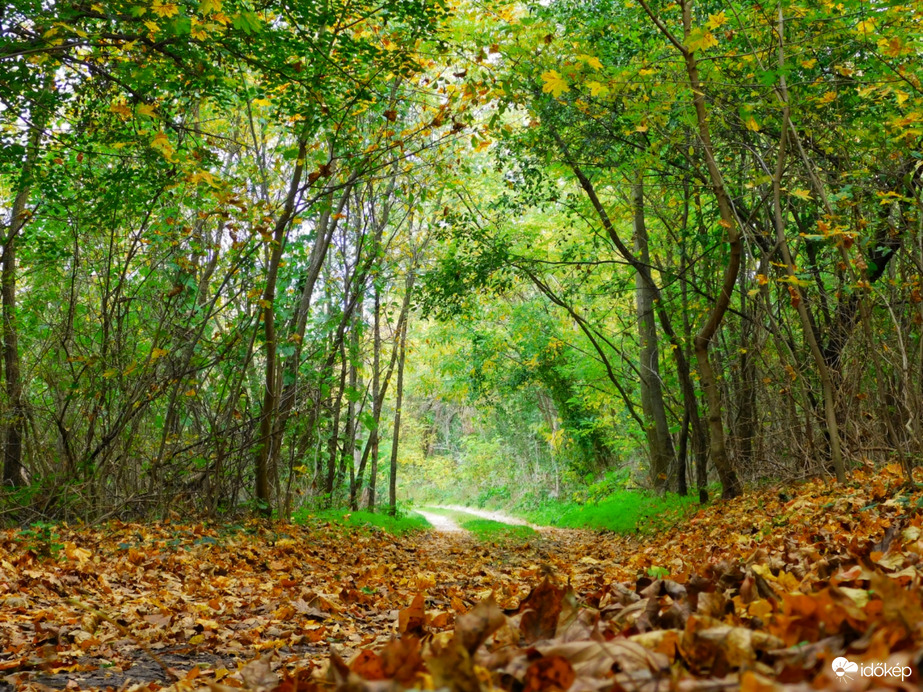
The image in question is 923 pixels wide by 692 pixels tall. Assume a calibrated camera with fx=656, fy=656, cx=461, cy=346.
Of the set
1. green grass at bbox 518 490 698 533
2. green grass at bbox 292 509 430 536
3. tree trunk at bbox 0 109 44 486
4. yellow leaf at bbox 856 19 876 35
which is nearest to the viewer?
yellow leaf at bbox 856 19 876 35

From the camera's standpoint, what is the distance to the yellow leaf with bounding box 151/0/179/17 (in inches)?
170

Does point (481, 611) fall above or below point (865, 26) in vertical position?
below

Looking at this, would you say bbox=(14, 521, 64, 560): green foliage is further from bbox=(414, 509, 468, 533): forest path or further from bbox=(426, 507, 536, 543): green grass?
bbox=(414, 509, 468, 533): forest path

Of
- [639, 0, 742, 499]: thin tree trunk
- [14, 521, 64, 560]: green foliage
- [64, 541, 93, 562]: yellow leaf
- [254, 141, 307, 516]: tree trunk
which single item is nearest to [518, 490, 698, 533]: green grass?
[639, 0, 742, 499]: thin tree trunk

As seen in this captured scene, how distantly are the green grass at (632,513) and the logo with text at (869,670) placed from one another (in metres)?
7.33

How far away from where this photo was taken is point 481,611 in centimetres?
157

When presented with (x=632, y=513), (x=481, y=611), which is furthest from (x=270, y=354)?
(x=481, y=611)

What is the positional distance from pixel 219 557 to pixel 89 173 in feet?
12.5

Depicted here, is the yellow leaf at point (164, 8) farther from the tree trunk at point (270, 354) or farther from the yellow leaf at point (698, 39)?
the yellow leaf at point (698, 39)

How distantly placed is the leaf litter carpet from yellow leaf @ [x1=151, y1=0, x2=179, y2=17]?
3647 millimetres

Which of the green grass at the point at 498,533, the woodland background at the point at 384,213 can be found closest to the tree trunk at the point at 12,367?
the woodland background at the point at 384,213

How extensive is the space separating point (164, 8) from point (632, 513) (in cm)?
904

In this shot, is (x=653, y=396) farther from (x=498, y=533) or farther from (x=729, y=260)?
(x=498, y=533)

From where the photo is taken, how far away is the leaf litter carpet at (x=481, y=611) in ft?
4.18
